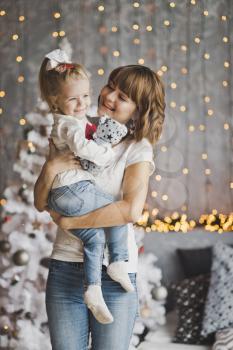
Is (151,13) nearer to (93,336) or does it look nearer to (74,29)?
(74,29)

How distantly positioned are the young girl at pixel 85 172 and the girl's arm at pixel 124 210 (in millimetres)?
23

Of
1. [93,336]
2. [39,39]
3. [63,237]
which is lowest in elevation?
[93,336]

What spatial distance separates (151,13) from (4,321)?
212 centimetres

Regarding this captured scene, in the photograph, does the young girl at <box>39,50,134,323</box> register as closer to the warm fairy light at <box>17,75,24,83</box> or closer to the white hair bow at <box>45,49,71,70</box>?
the white hair bow at <box>45,49,71,70</box>

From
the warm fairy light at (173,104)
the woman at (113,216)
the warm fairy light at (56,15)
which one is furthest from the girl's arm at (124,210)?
the warm fairy light at (56,15)

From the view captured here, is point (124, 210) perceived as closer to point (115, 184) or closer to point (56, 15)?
point (115, 184)

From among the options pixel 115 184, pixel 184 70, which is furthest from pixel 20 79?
pixel 115 184

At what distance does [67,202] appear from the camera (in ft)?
5.82

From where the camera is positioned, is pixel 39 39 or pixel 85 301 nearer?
pixel 85 301

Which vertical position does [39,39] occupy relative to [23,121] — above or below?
above

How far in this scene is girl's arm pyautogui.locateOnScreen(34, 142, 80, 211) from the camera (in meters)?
1.81

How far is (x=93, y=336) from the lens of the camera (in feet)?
5.87

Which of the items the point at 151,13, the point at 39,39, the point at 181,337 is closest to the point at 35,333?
the point at 181,337

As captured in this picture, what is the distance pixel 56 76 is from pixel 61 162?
274 millimetres
